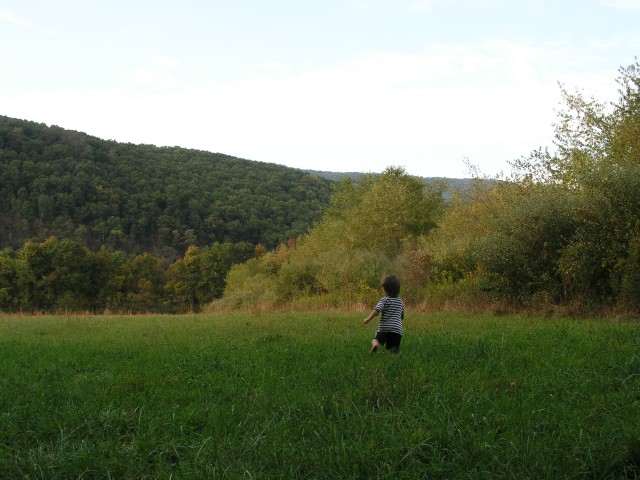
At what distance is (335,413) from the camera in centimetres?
559

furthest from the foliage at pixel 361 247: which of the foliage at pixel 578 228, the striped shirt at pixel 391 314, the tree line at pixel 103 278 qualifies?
the tree line at pixel 103 278

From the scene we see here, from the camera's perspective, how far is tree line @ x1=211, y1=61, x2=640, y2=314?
15.4 metres

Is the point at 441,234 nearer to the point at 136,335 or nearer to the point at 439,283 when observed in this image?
the point at 439,283

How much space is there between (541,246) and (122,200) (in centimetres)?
8778

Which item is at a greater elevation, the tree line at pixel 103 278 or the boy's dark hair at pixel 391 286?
the boy's dark hair at pixel 391 286

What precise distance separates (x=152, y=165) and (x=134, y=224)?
Result: 19448 mm

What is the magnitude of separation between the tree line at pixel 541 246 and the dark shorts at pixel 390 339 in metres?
9.21

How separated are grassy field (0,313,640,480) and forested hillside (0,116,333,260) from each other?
7793cm

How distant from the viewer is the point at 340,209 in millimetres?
59656

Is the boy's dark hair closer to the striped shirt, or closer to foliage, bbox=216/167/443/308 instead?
the striped shirt

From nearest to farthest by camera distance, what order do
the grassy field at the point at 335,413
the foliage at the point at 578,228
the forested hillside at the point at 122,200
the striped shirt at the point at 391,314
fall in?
the grassy field at the point at 335,413 < the striped shirt at the point at 391,314 < the foliage at the point at 578,228 < the forested hillside at the point at 122,200

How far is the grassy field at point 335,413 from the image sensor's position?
4.22 meters

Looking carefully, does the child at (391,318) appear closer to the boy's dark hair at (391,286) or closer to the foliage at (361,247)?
the boy's dark hair at (391,286)

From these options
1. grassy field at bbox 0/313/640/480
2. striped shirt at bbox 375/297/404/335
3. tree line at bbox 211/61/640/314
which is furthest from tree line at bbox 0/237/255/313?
striped shirt at bbox 375/297/404/335
